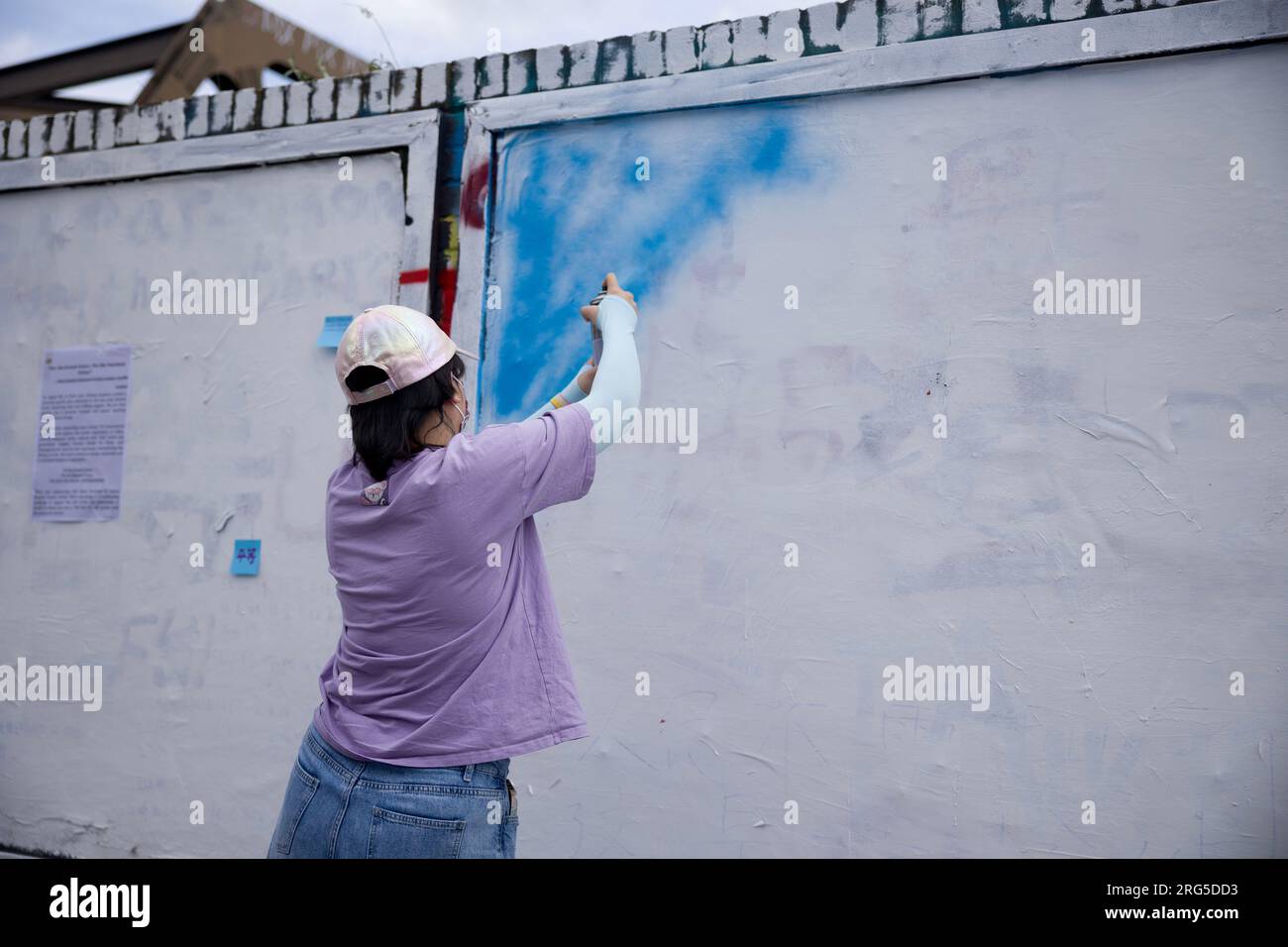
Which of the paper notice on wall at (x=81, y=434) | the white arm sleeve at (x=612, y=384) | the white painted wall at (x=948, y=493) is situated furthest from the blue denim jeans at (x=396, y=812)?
the paper notice on wall at (x=81, y=434)

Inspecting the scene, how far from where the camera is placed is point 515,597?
1799 mm

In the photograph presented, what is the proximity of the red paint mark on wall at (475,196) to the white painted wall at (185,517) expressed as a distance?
30 centimetres

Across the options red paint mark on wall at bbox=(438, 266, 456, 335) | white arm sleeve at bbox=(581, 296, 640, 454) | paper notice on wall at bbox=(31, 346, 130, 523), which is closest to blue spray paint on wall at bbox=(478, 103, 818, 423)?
red paint mark on wall at bbox=(438, 266, 456, 335)

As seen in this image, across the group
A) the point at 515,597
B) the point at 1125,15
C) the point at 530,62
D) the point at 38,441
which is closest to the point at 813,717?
the point at 515,597

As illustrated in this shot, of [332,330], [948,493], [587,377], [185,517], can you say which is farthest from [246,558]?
[948,493]

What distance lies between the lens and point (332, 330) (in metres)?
3.61

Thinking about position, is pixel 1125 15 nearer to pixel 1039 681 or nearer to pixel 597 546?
pixel 1039 681

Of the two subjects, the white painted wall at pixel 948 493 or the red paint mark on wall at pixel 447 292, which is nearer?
the white painted wall at pixel 948 493

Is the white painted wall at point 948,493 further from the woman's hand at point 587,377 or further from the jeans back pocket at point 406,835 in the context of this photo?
the jeans back pocket at point 406,835

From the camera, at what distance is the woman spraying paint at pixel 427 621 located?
1668 millimetres

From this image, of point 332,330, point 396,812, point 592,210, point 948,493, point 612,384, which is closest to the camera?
point 396,812

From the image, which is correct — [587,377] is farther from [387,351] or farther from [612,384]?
[387,351]

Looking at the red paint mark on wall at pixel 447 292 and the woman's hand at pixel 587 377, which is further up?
the red paint mark on wall at pixel 447 292

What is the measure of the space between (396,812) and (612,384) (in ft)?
2.79
